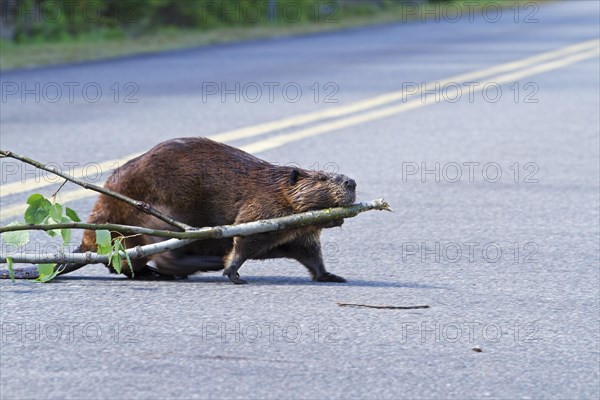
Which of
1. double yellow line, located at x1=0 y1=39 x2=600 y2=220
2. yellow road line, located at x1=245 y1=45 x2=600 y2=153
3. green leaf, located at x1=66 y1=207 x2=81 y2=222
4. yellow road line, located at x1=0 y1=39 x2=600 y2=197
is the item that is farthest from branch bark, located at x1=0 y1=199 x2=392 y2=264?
yellow road line, located at x1=245 y1=45 x2=600 y2=153

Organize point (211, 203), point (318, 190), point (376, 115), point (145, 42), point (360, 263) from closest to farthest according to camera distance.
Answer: point (318, 190), point (211, 203), point (360, 263), point (376, 115), point (145, 42)

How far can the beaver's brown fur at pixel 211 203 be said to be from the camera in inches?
210

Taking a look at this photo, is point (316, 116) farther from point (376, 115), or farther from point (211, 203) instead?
point (211, 203)

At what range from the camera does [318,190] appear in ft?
17.3

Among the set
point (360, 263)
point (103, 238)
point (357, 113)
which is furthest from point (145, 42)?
point (103, 238)

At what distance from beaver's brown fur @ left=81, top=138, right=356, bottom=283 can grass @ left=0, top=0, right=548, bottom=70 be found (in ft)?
32.0

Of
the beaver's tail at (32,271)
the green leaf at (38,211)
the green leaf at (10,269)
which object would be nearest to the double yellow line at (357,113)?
the beaver's tail at (32,271)

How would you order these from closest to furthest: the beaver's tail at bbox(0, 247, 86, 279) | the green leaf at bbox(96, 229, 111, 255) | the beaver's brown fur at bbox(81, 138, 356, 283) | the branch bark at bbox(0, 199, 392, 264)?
the green leaf at bbox(96, 229, 111, 255), the branch bark at bbox(0, 199, 392, 264), the beaver's brown fur at bbox(81, 138, 356, 283), the beaver's tail at bbox(0, 247, 86, 279)

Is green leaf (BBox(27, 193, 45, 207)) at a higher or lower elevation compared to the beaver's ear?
lower

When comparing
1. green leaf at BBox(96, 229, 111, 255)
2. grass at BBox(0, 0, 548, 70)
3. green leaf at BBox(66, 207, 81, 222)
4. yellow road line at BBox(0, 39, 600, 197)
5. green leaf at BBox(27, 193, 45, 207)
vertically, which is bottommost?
green leaf at BBox(96, 229, 111, 255)

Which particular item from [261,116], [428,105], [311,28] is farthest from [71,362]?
[311,28]

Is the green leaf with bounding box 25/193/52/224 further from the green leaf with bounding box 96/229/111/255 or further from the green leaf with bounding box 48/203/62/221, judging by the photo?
the green leaf with bounding box 96/229/111/255

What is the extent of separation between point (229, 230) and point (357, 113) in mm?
6489

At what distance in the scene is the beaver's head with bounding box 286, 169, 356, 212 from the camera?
207 inches
